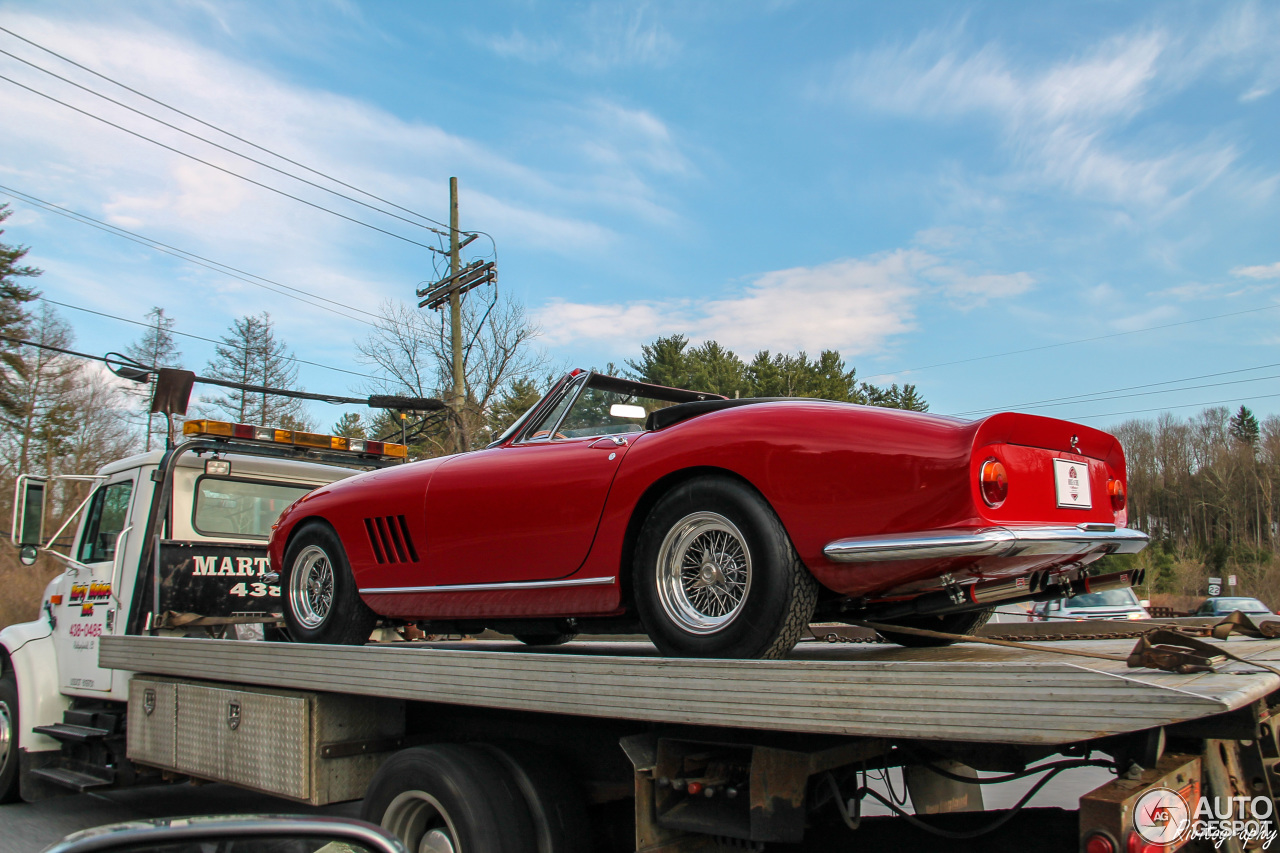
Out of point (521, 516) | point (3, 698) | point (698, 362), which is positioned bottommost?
point (3, 698)

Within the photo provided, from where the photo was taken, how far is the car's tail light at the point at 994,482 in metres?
2.65

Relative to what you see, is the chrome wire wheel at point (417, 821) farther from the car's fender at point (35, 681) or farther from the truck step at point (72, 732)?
the car's fender at point (35, 681)

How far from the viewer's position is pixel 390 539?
172 inches

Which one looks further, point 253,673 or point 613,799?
point 253,673

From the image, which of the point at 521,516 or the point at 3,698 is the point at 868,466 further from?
the point at 3,698

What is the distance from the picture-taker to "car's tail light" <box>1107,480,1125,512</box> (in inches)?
131

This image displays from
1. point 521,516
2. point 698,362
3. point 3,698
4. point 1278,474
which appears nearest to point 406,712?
point 521,516

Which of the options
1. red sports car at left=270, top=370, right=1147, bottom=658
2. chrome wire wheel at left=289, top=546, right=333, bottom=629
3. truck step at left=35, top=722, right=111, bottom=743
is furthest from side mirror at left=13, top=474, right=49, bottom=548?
red sports car at left=270, top=370, right=1147, bottom=658

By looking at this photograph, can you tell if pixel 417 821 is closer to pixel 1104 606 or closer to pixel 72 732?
pixel 72 732

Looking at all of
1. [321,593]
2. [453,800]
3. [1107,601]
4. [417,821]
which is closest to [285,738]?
[417,821]

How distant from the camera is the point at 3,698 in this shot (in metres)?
6.26

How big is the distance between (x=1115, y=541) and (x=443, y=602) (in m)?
2.72

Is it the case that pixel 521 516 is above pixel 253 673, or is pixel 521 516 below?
above

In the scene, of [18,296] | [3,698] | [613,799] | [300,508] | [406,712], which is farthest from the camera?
[18,296]
